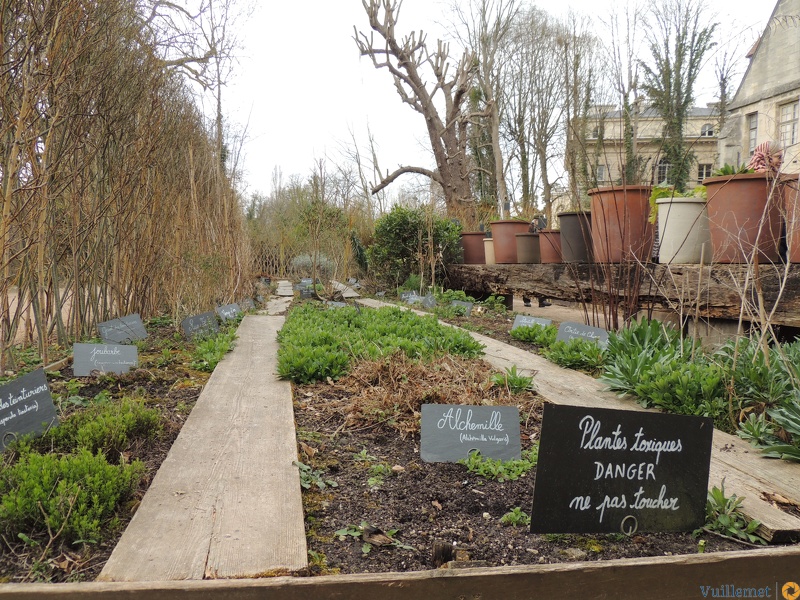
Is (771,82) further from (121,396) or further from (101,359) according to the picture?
(121,396)

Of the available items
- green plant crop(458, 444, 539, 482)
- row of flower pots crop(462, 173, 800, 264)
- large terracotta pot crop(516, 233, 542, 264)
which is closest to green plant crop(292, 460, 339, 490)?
green plant crop(458, 444, 539, 482)

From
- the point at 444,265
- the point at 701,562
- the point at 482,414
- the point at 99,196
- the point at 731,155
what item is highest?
the point at 731,155

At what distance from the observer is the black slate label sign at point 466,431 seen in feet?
7.61

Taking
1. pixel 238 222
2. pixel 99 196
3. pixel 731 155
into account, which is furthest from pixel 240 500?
pixel 731 155

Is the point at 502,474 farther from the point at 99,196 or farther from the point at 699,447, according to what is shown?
the point at 99,196

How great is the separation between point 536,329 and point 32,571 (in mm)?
4261

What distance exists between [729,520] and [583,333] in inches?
103

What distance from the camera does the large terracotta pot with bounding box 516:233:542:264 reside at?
339 inches

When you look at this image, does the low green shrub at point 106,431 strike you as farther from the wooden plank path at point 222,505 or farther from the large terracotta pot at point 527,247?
the large terracotta pot at point 527,247

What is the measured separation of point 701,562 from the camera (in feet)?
4.91

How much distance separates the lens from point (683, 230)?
16.1ft

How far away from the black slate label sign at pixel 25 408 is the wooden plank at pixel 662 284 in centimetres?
297

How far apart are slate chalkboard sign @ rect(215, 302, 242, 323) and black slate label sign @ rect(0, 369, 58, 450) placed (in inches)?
169

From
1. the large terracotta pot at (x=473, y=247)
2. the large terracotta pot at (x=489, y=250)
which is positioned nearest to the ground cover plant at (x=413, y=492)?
the large terracotta pot at (x=489, y=250)
